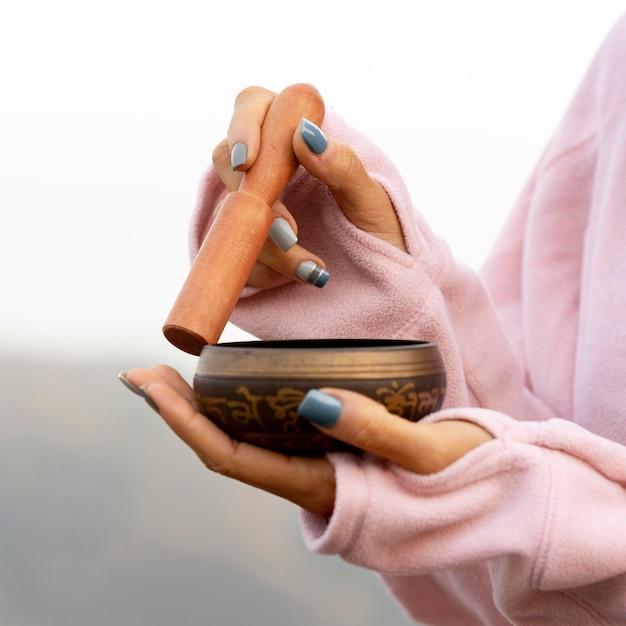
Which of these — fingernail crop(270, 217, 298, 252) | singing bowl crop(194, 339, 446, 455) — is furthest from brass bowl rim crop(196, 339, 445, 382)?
fingernail crop(270, 217, 298, 252)

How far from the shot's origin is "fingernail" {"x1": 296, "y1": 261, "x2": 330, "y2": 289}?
697 millimetres

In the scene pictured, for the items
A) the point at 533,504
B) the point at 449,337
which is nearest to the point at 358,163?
the point at 449,337

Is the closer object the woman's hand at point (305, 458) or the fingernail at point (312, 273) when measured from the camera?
the woman's hand at point (305, 458)

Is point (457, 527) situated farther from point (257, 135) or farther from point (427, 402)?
point (257, 135)

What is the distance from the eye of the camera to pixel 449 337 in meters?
0.75

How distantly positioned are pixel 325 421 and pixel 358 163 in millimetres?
244

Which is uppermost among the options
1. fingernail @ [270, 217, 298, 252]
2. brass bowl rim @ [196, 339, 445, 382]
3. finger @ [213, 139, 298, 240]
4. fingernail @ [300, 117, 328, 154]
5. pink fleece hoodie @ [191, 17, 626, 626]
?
fingernail @ [300, 117, 328, 154]

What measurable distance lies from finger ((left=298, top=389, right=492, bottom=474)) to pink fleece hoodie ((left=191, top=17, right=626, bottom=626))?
1cm

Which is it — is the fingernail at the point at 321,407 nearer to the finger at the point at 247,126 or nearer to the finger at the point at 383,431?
the finger at the point at 383,431

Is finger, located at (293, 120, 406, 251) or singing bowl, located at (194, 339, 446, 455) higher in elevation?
finger, located at (293, 120, 406, 251)

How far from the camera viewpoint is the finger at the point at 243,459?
1.85ft

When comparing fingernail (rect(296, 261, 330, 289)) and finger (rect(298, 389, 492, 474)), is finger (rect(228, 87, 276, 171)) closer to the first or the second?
fingernail (rect(296, 261, 330, 289))

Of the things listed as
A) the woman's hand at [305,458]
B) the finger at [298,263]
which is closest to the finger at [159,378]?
the woman's hand at [305,458]

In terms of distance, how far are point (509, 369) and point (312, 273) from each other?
0.27 metres
